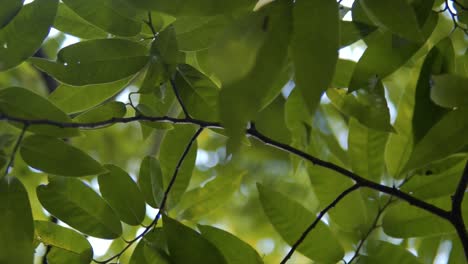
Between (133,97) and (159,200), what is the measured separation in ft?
1.00

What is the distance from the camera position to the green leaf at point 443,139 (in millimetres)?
846

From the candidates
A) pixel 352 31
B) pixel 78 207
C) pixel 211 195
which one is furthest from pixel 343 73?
pixel 78 207

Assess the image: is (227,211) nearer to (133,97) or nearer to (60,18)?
(133,97)

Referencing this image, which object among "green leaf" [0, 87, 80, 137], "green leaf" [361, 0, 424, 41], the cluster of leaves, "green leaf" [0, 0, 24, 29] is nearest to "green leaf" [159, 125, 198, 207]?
the cluster of leaves

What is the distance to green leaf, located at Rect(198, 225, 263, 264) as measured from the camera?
959 millimetres

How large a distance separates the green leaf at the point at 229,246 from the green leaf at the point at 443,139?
259 millimetres

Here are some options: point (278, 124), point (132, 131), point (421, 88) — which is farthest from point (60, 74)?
point (132, 131)

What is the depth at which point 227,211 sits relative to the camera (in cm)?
193

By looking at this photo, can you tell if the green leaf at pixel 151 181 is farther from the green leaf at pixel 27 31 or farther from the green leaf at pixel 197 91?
the green leaf at pixel 27 31

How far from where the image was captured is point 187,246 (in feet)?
2.93

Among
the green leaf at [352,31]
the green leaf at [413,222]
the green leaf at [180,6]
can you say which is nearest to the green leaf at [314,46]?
the green leaf at [180,6]

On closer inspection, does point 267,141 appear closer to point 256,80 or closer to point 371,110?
point 371,110

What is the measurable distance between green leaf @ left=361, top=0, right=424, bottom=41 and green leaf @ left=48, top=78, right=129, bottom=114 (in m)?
0.42

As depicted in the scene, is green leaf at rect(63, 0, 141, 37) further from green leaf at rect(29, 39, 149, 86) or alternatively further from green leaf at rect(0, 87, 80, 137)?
green leaf at rect(0, 87, 80, 137)
